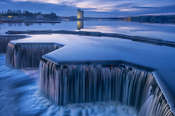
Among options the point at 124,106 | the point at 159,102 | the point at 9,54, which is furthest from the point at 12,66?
the point at 159,102

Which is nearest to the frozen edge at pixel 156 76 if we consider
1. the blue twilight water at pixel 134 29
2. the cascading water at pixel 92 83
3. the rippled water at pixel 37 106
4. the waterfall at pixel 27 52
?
the cascading water at pixel 92 83

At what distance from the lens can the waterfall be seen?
35.4 feet

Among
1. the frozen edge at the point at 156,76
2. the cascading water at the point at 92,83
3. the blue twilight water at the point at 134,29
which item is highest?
the blue twilight water at the point at 134,29

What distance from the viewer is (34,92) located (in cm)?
790

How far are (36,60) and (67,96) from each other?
5527 millimetres

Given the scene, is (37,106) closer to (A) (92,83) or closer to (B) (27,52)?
(A) (92,83)

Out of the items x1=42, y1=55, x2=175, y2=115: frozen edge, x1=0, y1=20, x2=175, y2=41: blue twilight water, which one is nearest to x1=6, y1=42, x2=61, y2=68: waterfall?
x1=42, y1=55, x2=175, y2=115: frozen edge

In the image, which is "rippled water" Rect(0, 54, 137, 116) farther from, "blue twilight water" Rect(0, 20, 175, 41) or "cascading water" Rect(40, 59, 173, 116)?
"blue twilight water" Rect(0, 20, 175, 41)

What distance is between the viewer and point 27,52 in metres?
11.0

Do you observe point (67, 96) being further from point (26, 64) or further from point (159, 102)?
point (26, 64)

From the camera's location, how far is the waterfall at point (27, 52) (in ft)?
35.4

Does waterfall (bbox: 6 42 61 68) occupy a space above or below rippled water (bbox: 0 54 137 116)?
above

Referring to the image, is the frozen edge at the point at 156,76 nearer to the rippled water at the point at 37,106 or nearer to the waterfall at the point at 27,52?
the rippled water at the point at 37,106

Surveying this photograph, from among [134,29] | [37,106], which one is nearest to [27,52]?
[37,106]
